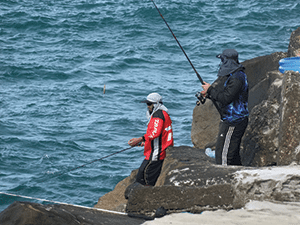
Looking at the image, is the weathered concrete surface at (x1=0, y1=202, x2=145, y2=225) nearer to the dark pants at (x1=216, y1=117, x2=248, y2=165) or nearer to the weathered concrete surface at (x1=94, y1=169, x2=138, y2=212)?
the dark pants at (x1=216, y1=117, x2=248, y2=165)

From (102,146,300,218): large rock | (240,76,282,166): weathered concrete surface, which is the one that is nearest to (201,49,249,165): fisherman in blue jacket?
(240,76,282,166): weathered concrete surface

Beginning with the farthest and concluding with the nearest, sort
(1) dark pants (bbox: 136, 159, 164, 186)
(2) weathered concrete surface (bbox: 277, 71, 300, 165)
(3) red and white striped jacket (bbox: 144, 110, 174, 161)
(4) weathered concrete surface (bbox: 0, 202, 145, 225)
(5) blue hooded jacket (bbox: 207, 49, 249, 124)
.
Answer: (1) dark pants (bbox: 136, 159, 164, 186), (3) red and white striped jacket (bbox: 144, 110, 174, 161), (5) blue hooded jacket (bbox: 207, 49, 249, 124), (2) weathered concrete surface (bbox: 277, 71, 300, 165), (4) weathered concrete surface (bbox: 0, 202, 145, 225)

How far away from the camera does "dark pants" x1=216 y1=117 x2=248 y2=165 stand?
5.88 meters

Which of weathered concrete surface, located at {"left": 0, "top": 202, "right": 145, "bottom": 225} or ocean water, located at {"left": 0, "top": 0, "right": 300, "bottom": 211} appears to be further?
ocean water, located at {"left": 0, "top": 0, "right": 300, "bottom": 211}

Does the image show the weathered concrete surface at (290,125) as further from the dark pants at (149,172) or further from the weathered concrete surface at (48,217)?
the weathered concrete surface at (48,217)

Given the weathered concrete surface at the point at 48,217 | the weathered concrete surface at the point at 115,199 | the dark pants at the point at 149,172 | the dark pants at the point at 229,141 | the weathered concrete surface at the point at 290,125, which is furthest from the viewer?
the weathered concrete surface at the point at 115,199

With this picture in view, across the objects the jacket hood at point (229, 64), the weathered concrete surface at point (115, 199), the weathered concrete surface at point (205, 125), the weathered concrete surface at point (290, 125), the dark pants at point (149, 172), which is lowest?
the weathered concrete surface at point (115, 199)

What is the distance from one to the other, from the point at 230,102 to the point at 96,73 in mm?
14957

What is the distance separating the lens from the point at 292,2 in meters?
30.6

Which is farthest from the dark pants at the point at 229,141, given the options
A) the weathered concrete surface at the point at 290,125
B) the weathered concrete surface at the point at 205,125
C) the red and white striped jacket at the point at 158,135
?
the weathered concrete surface at the point at 205,125

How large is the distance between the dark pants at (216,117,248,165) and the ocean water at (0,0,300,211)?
111 inches

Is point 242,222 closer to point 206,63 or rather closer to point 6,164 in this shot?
point 6,164

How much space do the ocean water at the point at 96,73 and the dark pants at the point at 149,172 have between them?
1614 millimetres

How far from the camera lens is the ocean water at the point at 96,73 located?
12.2m
